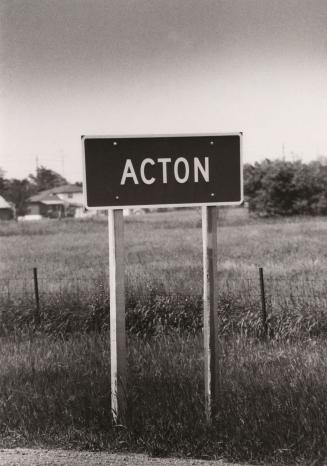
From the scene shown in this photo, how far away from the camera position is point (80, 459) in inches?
142

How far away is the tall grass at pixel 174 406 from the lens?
370 cm

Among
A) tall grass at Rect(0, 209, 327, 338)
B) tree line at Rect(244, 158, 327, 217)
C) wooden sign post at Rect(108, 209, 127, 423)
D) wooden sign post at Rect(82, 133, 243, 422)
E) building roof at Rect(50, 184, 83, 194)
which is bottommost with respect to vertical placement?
tall grass at Rect(0, 209, 327, 338)

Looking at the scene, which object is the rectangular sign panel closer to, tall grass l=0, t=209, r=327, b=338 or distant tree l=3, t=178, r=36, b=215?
tall grass l=0, t=209, r=327, b=338

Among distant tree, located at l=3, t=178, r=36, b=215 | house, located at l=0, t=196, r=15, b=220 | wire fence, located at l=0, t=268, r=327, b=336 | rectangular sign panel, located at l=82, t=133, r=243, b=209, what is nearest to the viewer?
rectangular sign panel, located at l=82, t=133, r=243, b=209

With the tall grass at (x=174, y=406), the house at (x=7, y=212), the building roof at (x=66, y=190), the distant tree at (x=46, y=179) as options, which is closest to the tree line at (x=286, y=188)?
the house at (x=7, y=212)

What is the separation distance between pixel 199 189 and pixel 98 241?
27.7 metres

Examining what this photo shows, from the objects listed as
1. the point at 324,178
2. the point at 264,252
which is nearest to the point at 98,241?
the point at 264,252

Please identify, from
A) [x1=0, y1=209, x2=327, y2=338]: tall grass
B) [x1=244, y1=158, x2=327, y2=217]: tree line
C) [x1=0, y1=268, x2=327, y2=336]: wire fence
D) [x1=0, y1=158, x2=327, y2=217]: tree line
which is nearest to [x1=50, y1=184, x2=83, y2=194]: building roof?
[x1=0, y1=158, x2=327, y2=217]: tree line

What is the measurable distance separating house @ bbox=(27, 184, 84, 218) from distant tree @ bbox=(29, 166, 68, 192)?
2201 centimetres

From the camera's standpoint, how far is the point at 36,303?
10.0m

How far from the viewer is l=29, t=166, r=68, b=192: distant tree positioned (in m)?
134

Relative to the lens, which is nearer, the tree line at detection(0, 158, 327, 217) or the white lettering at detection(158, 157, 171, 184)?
the white lettering at detection(158, 157, 171, 184)

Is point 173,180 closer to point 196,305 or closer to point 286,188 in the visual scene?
point 196,305

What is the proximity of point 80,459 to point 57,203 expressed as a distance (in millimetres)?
101037
